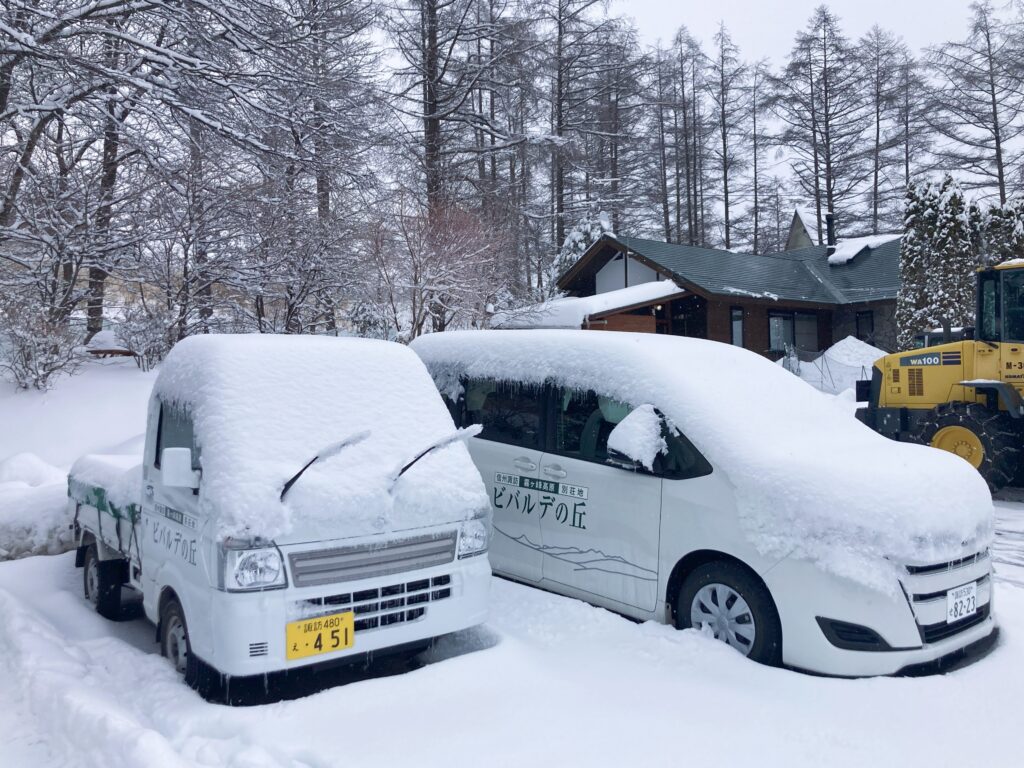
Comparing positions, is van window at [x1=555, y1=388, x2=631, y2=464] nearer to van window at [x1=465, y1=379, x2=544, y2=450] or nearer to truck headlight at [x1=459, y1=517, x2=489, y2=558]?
van window at [x1=465, y1=379, x2=544, y2=450]

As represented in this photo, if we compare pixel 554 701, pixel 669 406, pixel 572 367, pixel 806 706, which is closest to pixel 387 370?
pixel 572 367

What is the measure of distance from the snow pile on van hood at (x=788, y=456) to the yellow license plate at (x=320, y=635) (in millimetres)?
2091

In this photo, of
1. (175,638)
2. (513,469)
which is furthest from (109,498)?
(513,469)

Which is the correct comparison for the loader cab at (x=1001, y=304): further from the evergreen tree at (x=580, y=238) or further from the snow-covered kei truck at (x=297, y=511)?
the evergreen tree at (x=580, y=238)

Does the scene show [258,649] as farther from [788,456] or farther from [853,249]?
[853,249]

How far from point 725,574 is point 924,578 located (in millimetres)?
950

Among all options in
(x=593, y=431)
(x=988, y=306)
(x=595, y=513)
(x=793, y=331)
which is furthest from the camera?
(x=793, y=331)

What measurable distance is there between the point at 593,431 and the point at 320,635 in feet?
7.21

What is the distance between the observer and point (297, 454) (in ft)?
13.0

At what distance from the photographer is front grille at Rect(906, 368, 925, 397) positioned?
10766 mm

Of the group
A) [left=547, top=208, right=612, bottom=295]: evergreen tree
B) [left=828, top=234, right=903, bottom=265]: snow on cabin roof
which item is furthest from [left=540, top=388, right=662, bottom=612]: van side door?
[left=828, top=234, right=903, bottom=265]: snow on cabin roof

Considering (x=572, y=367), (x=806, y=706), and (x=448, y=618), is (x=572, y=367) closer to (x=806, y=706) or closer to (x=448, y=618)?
(x=448, y=618)

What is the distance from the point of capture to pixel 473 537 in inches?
165

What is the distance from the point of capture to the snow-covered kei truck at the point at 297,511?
3500 mm
